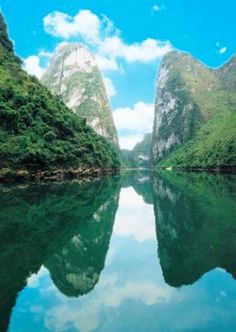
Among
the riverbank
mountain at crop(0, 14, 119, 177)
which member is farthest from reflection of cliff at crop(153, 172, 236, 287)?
mountain at crop(0, 14, 119, 177)

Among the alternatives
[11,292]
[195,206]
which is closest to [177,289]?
[11,292]

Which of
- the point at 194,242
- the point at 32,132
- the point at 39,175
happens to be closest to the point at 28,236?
the point at 194,242

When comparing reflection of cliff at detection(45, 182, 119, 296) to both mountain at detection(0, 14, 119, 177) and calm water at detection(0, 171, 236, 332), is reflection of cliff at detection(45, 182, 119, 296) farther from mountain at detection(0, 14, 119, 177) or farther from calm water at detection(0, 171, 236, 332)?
mountain at detection(0, 14, 119, 177)

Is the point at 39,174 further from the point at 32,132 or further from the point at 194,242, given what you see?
the point at 194,242

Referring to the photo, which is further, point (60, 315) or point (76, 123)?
point (76, 123)

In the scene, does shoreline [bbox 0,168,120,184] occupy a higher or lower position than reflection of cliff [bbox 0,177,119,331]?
higher

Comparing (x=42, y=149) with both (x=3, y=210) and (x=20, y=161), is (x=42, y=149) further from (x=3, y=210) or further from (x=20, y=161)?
(x=3, y=210)

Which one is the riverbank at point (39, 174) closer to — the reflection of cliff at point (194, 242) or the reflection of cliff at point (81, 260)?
the reflection of cliff at point (194, 242)
